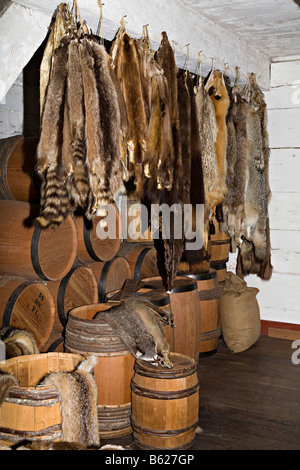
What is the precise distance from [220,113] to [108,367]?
8.01ft

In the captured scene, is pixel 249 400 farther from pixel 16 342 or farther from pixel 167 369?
pixel 16 342

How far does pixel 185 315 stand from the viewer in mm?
3553

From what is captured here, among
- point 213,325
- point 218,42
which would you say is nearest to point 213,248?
point 213,325

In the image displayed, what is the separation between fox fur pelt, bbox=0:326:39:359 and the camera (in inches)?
105

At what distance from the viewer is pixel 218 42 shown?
4055 millimetres

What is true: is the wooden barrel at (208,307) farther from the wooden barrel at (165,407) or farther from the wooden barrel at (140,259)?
the wooden barrel at (165,407)

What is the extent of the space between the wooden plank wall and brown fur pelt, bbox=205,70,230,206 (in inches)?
42.0

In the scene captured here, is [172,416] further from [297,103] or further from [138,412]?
[297,103]

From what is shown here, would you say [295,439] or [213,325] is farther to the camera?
[213,325]

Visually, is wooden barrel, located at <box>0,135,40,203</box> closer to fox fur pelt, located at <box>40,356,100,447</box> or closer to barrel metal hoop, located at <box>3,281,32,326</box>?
barrel metal hoop, located at <box>3,281,32,326</box>

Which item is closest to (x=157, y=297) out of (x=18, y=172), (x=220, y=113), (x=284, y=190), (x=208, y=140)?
(x=18, y=172)

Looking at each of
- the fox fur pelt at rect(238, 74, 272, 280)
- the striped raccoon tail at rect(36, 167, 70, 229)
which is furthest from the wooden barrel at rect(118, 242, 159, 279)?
the striped raccoon tail at rect(36, 167, 70, 229)
